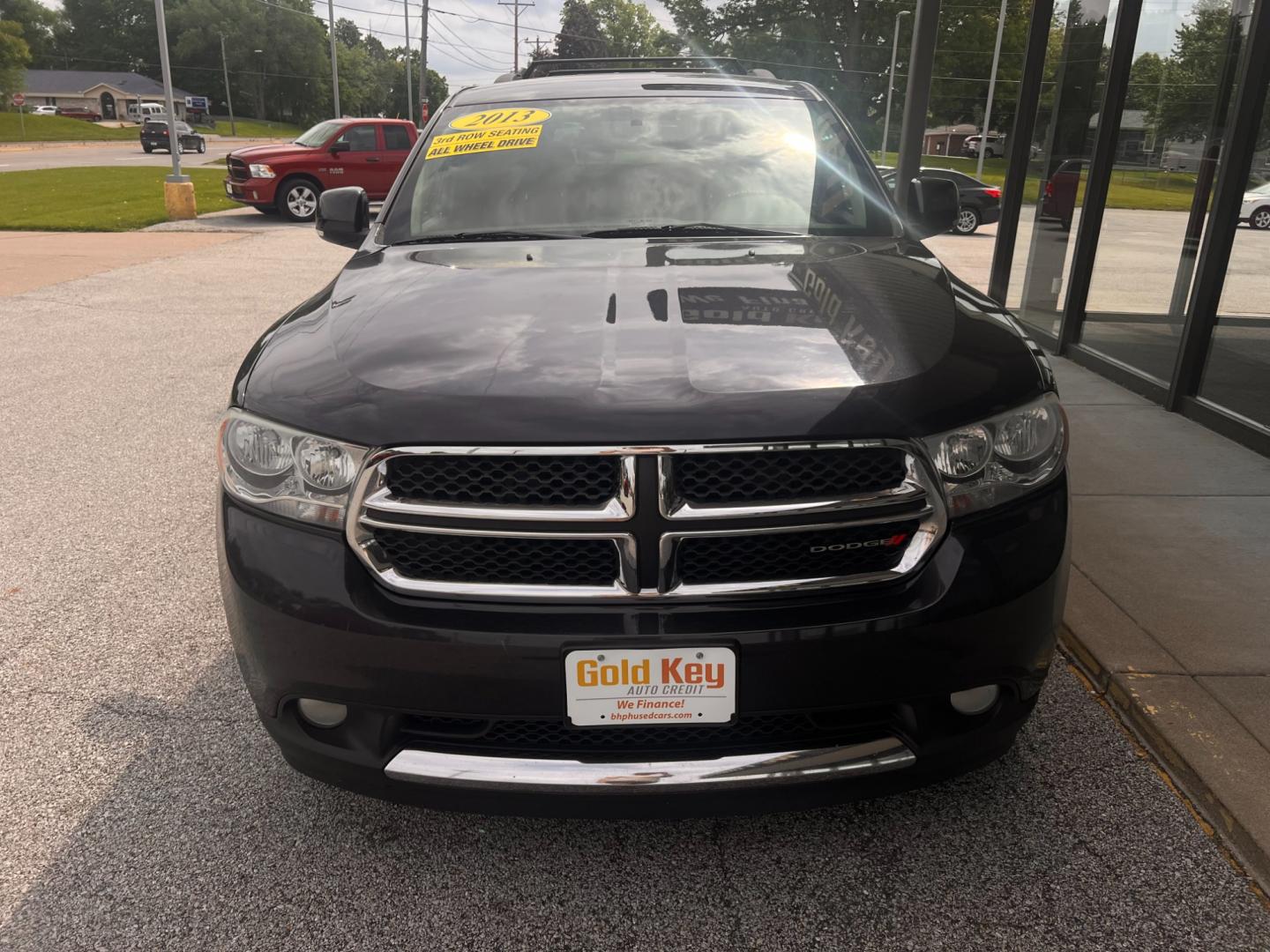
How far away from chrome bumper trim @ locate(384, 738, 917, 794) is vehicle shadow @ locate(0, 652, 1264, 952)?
0.36 metres

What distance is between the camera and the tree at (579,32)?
97750 millimetres

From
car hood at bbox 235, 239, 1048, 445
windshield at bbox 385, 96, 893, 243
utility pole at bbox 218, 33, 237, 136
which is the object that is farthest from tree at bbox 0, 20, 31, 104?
car hood at bbox 235, 239, 1048, 445

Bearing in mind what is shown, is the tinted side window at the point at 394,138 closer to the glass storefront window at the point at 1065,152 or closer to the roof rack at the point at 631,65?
the glass storefront window at the point at 1065,152

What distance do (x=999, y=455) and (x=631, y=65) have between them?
319 centimetres

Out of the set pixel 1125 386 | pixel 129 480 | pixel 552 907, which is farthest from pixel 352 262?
pixel 1125 386

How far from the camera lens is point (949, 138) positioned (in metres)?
23.2

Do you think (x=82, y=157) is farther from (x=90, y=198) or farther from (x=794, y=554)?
(x=794, y=554)

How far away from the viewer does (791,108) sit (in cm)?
356

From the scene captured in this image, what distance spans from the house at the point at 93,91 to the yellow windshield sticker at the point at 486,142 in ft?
381

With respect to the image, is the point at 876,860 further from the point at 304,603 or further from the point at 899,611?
the point at 304,603

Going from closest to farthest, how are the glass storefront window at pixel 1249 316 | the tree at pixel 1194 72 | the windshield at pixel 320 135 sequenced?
1. the glass storefront window at pixel 1249 316
2. the tree at pixel 1194 72
3. the windshield at pixel 320 135

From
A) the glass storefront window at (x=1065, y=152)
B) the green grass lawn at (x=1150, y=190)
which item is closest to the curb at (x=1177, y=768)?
the green grass lawn at (x=1150, y=190)

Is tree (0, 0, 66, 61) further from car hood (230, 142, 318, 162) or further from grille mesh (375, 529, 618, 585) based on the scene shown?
grille mesh (375, 529, 618, 585)

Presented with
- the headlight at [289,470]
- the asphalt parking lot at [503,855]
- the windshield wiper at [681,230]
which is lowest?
the asphalt parking lot at [503,855]
